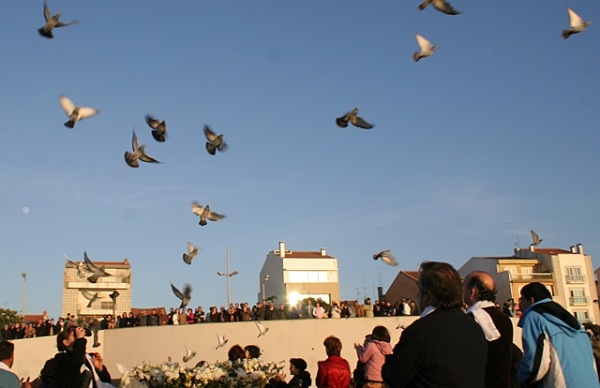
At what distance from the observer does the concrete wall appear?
26.2m

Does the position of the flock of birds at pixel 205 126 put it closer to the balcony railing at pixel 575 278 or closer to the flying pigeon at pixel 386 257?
the flying pigeon at pixel 386 257

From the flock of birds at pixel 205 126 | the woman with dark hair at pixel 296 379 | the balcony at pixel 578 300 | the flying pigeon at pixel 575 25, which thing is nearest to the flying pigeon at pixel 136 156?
the flock of birds at pixel 205 126

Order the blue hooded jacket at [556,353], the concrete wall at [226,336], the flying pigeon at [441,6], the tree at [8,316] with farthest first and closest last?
1. the tree at [8,316]
2. the concrete wall at [226,336]
3. the flying pigeon at [441,6]
4. the blue hooded jacket at [556,353]

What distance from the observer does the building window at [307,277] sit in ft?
222

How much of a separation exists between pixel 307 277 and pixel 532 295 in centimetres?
6381

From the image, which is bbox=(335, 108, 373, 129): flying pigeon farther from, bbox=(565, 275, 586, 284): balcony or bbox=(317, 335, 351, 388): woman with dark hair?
bbox=(565, 275, 586, 284): balcony

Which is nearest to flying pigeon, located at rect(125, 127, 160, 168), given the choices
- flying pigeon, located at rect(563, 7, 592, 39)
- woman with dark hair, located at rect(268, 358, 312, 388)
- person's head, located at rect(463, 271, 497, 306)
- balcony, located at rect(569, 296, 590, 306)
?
woman with dark hair, located at rect(268, 358, 312, 388)

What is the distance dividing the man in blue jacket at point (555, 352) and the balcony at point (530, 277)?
5992 cm

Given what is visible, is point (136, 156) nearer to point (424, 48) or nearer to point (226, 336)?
point (424, 48)

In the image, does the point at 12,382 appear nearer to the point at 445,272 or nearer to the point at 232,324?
the point at 445,272

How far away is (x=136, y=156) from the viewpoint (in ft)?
51.9

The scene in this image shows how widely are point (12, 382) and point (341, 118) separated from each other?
36.5ft

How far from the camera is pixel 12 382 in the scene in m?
5.59

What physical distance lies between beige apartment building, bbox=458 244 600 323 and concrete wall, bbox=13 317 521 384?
39181 mm
